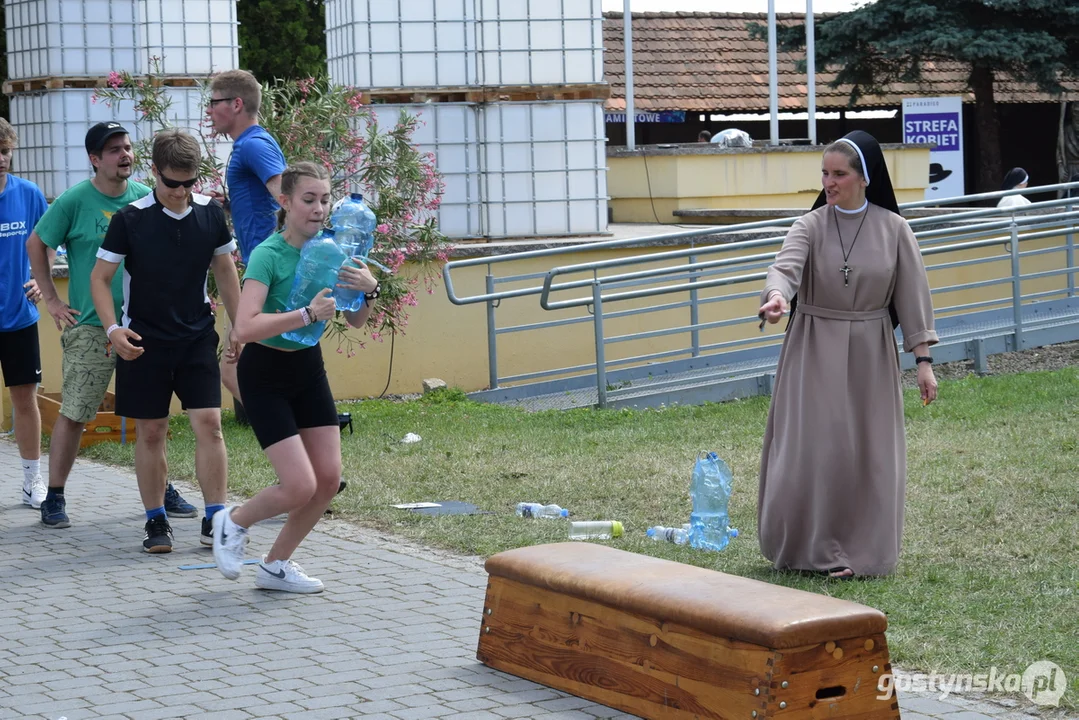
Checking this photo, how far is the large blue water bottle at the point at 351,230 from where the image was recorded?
606 cm

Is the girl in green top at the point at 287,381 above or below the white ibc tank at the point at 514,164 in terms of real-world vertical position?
below

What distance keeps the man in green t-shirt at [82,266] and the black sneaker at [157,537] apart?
0.83m

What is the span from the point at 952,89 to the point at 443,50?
2003cm

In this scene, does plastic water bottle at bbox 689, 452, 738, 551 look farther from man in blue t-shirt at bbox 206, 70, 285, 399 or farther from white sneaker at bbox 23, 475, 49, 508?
white sneaker at bbox 23, 475, 49, 508

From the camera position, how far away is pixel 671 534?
7.25 m

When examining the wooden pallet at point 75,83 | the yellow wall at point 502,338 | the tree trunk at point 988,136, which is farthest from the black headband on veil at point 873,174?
the tree trunk at point 988,136

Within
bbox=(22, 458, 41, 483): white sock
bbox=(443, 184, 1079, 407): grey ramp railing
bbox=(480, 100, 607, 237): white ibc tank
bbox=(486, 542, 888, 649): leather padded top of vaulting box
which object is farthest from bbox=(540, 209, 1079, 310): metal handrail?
bbox=(486, 542, 888, 649): leather padded top of vaulting box

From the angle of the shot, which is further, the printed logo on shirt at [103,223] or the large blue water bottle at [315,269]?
the printed logo on shirt at [103,223]

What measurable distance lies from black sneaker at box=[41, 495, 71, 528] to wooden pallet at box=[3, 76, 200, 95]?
672 cm

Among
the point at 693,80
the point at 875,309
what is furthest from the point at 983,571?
the point at 693,80

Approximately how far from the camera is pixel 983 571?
6.46 meters

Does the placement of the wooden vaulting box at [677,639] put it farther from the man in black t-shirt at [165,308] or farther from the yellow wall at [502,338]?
the yellow wall at [502,338]

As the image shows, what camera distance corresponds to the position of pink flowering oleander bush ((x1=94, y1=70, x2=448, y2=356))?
11.3 meters

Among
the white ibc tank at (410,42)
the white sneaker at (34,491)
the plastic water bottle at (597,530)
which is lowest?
the plastic water bottle at (597,530)
